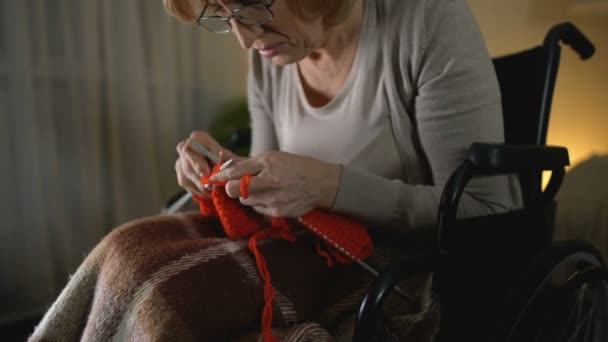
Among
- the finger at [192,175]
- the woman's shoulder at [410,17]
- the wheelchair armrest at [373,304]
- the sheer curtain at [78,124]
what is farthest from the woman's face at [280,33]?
the sheer curtain at [78,124]

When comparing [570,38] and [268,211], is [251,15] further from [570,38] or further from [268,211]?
[570,38]

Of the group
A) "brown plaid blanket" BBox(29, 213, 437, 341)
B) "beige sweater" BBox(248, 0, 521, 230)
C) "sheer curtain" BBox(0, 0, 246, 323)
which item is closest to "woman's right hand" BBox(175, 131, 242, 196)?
"brown plaid blanket" BBox(29, 213, 437, 341)

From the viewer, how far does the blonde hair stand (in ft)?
2.30

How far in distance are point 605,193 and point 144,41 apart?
5.28 ft

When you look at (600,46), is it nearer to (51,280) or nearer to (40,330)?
(40,330)

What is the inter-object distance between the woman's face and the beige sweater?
0.10 m

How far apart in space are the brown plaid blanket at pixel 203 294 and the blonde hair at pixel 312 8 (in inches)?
14.8

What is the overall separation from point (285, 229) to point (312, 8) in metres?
0.37

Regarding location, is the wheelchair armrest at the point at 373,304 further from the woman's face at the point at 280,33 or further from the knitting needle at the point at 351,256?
the woman's face at the point at 280,33

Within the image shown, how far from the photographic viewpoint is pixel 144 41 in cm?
155


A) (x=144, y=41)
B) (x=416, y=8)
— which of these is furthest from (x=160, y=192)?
(x=416, y=8)

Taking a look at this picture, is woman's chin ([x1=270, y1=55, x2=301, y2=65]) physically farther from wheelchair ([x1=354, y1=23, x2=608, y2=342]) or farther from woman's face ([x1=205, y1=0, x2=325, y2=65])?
wheelchair ([x1=354, y1=23, x2=608, y2=342])

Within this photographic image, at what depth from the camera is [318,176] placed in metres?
0.61

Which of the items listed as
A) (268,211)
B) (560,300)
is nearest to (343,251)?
(268,211)
